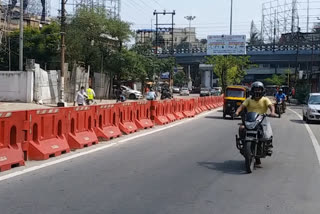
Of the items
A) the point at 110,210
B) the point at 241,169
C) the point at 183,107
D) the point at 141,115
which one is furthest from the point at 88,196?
the point at 183,107

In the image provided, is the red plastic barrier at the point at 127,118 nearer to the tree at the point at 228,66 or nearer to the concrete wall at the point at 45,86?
the concrete wall at the point at 45,86

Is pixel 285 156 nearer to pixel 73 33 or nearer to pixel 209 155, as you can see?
pixel 209 155

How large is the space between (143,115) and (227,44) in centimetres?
4709

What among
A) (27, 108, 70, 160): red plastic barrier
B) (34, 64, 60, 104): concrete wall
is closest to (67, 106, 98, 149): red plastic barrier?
(27, 108, 70, 160): red plastic barrier

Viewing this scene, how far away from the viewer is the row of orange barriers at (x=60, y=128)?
975 cm

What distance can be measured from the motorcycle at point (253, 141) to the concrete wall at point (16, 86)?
24159 millimetres

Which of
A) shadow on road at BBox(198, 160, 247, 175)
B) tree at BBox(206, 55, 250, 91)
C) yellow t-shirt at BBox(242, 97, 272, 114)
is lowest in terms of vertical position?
shadow on road at BBox(198, 160, 247, 175)

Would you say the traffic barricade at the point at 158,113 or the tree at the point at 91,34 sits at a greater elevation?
the tree at the point at 91,34

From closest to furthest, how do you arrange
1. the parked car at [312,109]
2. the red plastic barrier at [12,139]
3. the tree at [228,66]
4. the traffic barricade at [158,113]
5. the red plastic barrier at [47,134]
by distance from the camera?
the red plastic barrier at [12,139], the red plastic barrier at [47,134], the traffic barricade at [158,113], the parked car at [312,109], the tree at [228,66]

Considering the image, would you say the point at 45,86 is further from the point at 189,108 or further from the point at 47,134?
the point at 47,134

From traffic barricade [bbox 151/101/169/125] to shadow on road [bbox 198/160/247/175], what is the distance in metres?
10.1

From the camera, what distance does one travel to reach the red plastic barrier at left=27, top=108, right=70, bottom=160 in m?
10.6

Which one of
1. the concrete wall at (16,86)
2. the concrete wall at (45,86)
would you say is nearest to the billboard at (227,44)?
the concrete wall at (45,86)

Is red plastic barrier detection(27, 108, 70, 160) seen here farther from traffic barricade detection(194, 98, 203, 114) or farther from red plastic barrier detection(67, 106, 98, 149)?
traffic barricade detection(194, 98, 203, 114)
